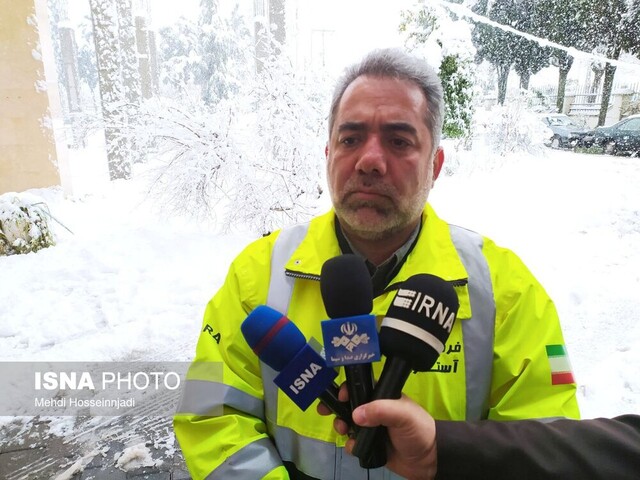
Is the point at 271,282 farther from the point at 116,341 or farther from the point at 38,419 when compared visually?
the point at 116,341

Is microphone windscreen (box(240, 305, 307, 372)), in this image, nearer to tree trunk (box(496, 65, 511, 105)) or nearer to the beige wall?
tree trunk (box(496, 65, 511, 105))

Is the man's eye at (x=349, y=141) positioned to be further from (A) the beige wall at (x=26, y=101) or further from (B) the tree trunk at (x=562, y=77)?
(A) the beige wall at (x=26, y=101)

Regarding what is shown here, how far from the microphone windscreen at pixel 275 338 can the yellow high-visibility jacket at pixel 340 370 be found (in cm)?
38

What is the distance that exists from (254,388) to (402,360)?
64 centimetres

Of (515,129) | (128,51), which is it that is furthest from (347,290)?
(128,51)

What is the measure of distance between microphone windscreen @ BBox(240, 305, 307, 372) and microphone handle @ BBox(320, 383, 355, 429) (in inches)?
4.0

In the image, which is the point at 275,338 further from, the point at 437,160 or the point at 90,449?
the point at 90,449

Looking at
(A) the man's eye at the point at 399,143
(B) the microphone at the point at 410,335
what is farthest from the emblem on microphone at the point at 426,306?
(A) the man's eye at the point at 399,143

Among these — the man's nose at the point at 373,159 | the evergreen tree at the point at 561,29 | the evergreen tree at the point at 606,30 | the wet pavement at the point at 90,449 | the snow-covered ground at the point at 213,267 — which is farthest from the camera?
the evergreen tree at the point at 561,29

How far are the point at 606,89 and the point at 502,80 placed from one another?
1729mm

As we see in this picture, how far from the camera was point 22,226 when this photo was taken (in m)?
4.82

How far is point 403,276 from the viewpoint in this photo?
1.28 m

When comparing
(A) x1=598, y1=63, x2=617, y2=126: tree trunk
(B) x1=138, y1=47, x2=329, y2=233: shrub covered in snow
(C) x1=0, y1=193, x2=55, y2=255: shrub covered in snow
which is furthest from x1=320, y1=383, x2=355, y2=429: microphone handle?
(C) x1=0, y1=193, x2=55, y2=255: shrub covered in snow

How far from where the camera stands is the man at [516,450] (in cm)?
83
